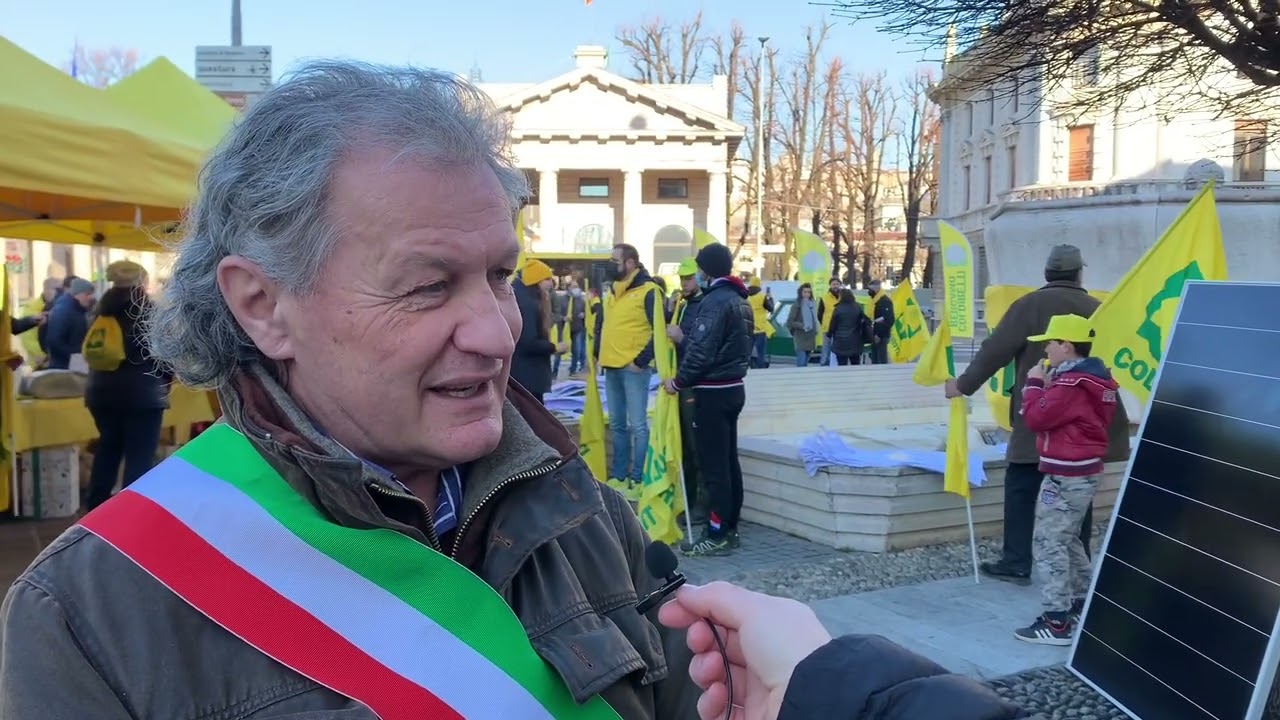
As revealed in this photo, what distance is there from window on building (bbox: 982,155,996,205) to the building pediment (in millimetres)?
12739

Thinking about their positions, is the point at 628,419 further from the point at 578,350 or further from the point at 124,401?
the point at 578,350

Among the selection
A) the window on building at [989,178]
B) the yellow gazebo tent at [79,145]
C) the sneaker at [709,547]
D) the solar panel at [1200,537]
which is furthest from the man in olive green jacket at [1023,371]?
the window on building at [989,178]

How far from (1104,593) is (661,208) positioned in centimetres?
4572

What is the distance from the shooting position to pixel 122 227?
806 centimetres

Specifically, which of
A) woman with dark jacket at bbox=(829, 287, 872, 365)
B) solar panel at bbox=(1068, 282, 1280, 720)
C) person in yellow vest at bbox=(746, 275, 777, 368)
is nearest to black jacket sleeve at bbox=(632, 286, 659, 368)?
solar panel at bbox=(1068, 282, 1280, 720)

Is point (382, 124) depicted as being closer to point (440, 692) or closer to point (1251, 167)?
point (440, 692)

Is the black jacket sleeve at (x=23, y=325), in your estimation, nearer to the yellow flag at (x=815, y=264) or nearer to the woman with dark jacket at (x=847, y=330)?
the woman with dark jacket at (x=847, y=330)

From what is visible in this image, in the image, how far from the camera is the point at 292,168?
140cm

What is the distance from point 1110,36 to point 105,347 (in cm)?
618

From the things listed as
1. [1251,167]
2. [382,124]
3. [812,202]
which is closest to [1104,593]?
[382,124]

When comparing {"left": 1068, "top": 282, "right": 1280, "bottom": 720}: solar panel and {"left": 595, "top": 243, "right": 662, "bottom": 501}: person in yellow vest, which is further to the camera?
{"left": 595, "top": 243, "right": 662, "bottom": 501}: person in yellow vest

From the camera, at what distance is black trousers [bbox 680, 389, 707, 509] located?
7.57 m

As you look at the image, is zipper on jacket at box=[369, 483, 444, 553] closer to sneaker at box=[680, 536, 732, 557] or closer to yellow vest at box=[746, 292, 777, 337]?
sneaker at box=[680, 536, 732, 557]

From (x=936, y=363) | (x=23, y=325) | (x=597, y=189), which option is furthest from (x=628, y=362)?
(x=597, y=189)
